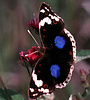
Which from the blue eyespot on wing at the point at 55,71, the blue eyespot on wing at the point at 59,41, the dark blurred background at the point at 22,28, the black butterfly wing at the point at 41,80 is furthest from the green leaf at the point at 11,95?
the dark blurred background at the point at 22,28

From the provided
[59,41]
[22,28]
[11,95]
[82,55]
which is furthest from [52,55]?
[22,28]

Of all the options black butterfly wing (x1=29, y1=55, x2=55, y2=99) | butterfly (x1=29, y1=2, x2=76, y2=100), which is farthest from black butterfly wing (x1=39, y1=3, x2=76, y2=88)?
black butterfly wing (x1=29, y1=55, x2=55, y2=99)

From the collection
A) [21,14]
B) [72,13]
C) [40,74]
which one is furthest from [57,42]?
[21,14]

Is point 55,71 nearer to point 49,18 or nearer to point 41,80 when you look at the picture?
point 41,80

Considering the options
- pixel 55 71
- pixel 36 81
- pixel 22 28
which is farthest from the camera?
pixel 22 28

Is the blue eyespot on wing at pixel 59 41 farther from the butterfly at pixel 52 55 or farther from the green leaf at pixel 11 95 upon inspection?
the green leaf at pixel 11 95

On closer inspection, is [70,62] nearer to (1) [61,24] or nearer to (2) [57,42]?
(2) [57,42]

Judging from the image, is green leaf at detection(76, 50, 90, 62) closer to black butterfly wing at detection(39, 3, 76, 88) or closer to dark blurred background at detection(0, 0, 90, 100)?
black butterfly wing at detection(39, 3, 76, 88)
